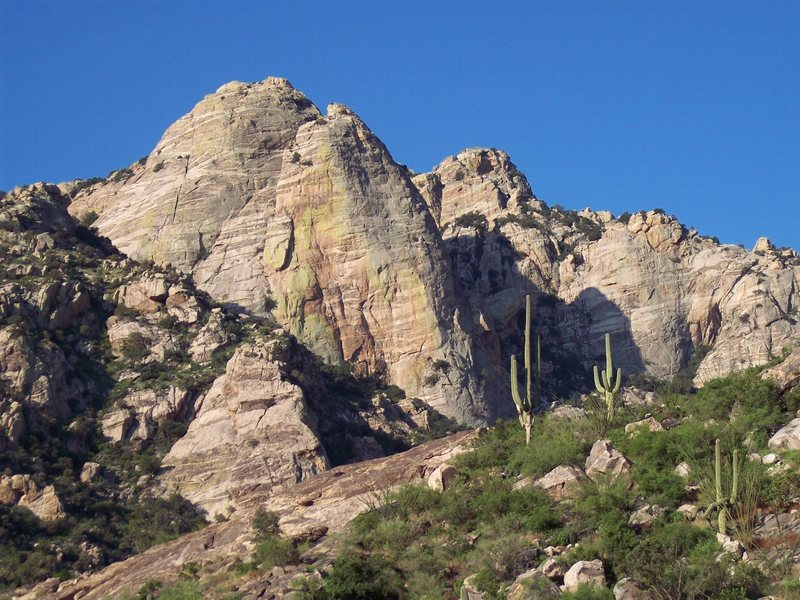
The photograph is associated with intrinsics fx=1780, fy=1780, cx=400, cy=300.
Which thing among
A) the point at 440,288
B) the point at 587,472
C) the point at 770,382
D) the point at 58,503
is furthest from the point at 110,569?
the point at 440,288

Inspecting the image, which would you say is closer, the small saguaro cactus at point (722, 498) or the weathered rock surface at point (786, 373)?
the small saguaro cactus at point (722, 498)

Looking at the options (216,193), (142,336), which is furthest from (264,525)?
(216,193)

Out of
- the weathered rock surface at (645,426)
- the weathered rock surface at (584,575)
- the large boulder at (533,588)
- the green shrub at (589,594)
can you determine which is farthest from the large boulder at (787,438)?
the green shrub at (589,594)

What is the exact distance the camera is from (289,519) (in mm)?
61375

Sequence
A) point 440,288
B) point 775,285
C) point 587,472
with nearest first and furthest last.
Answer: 1. point 587,472
2. point 440,288
3. point 775,285

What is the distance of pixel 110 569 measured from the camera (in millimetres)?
62938

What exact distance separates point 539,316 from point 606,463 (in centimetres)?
5900

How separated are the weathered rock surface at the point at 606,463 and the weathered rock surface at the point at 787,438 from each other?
14.8ft

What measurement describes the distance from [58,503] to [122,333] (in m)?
18.0

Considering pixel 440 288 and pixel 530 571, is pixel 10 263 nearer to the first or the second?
pixel 440 288

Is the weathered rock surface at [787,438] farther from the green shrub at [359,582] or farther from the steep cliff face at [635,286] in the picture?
the steep cliff face at [635,286]

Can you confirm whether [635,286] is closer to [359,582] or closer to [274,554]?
[274,554]

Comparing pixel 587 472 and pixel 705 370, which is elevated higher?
pixel 705 370

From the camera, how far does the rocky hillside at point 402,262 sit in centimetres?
9956
